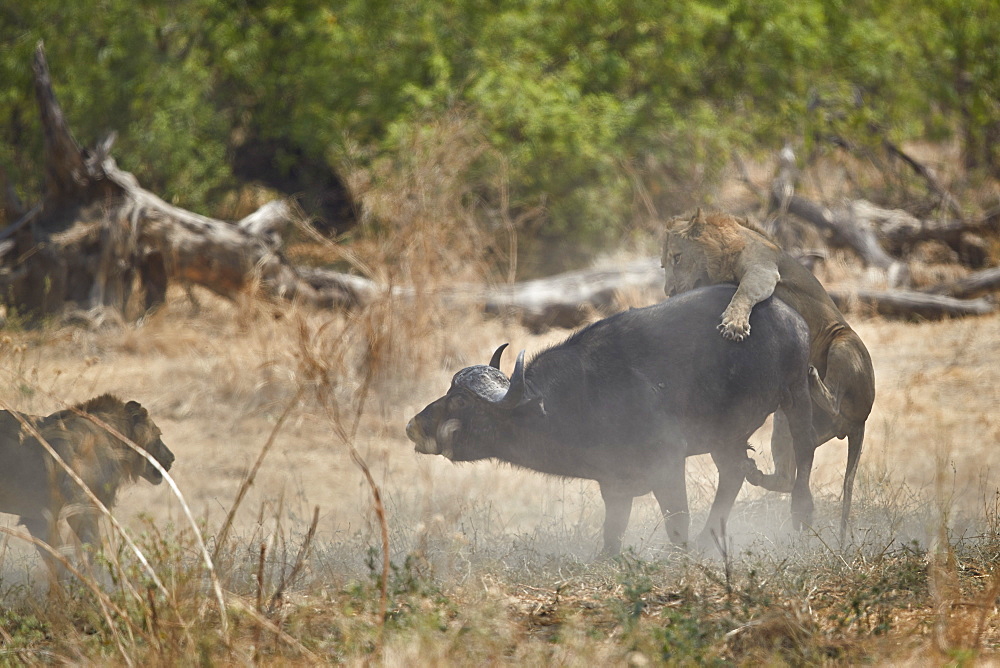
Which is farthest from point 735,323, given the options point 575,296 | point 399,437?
point 575,296

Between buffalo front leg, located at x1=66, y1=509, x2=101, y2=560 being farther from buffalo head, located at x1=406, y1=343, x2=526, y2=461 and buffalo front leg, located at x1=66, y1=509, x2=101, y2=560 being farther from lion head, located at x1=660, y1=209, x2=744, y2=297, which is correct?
lion head, located at x1=660, y1=209, x2=744, y2=297

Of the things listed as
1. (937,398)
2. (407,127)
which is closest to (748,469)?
(937,398)

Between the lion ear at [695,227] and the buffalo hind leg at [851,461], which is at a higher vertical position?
the lion ear at [695,227]

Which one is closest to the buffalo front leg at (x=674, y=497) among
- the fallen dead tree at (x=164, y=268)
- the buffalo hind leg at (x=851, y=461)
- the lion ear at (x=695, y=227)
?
the buffalo hind leg at (x=851, y=461)

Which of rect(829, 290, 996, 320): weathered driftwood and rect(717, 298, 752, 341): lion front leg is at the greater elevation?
rect(717, 298, 752, 341): lion front leg

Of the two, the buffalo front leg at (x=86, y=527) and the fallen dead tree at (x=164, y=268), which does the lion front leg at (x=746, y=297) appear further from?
the fallen dead tree at (x=164, y=268)

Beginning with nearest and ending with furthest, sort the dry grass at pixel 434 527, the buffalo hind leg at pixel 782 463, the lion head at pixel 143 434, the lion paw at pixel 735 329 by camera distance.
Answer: the dry grass at pixel 434 527 < the lion paw at pixel 735 329 < the buffalo hind leg at pixel 782 463 < the lion head at pixel 143 434

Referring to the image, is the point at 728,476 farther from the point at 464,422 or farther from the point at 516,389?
the point at 464,422

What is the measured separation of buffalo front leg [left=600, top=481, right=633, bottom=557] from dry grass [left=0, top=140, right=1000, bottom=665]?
0.17 m

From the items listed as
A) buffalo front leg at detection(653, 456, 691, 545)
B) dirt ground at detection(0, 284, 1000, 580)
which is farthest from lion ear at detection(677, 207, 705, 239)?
dirt ground at detection(0, 284, 1000, 580)

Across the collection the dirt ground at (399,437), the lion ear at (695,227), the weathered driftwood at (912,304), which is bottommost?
the dirt ground at (399,437)

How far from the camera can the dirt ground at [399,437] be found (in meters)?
6.49

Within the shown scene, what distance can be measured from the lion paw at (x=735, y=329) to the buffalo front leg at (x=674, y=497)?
0.70 meters

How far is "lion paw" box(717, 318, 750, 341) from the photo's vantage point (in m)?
5.04
